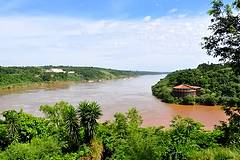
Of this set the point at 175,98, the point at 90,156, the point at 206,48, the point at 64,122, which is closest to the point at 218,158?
the point at 206,48

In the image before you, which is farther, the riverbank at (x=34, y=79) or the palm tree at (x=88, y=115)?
the riverbank at (x=34, y=79)

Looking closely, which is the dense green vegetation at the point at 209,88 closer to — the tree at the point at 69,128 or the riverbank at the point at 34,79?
the tree at the point at 69,128

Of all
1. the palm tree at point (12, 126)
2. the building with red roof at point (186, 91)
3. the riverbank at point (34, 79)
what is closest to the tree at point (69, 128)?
the palm tree at point (12, 126)

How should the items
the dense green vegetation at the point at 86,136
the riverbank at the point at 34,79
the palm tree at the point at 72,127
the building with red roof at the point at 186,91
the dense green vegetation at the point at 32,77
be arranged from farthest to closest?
the dense green vegetation at the point at 32,77 < the riverbank at the point at 34,79 < the building with red roof at the point at 186,91 < the palm tree at the point at 72,127 < the dense green vegetation at the point at 86,136

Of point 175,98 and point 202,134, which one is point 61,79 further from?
point 202,134

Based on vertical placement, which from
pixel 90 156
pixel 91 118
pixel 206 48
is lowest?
pixel 90 156

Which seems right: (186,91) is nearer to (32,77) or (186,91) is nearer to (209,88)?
(209,88)

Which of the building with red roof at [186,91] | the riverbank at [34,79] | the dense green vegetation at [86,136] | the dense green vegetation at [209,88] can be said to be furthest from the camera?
the riverbank at [34,79]

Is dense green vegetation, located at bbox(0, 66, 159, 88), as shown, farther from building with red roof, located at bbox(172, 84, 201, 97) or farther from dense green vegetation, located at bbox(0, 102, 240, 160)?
dense green vegetation, located at bbox(0, 102, 240, 160)
